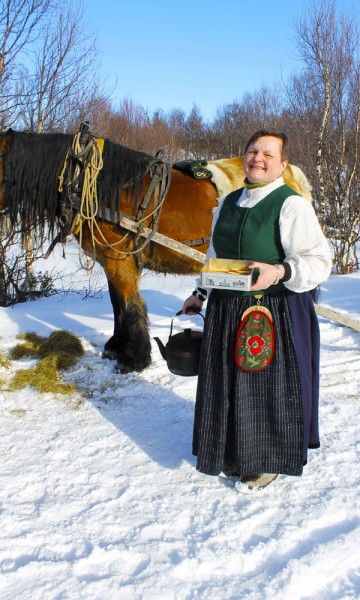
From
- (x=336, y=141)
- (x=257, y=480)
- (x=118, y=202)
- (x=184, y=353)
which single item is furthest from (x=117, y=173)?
(x=336, y=141)

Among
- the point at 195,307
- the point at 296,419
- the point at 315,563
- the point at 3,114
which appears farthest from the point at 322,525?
the point at 3,114

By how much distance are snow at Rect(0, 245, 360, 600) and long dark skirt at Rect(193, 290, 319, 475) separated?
0.69 feet

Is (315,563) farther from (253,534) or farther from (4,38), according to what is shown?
(4,38)

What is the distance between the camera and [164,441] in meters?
2.66

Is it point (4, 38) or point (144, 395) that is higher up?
point (4, 38)

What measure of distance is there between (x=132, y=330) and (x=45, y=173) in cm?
128

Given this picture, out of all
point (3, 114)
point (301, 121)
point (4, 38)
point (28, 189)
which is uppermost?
point (301, 121)

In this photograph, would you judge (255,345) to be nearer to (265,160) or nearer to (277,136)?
(265,160)

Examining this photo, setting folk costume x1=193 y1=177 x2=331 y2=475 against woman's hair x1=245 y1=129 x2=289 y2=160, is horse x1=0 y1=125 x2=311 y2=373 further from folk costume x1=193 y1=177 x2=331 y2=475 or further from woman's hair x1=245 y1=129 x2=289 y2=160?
woman's hair x1=245 y1=129 x2=289 y2=160

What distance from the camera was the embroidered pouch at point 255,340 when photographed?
6.48 feet

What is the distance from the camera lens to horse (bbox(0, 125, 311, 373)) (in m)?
3.20

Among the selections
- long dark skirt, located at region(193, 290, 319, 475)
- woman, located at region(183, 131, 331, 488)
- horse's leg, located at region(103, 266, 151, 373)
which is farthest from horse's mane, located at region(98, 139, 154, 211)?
long dark skirt, located at region(193, 290, 319, 475)

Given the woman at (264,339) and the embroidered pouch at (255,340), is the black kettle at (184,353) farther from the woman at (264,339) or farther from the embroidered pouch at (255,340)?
the embroidered pouch at (255,340)

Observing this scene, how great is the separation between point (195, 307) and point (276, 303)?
1.49ft
